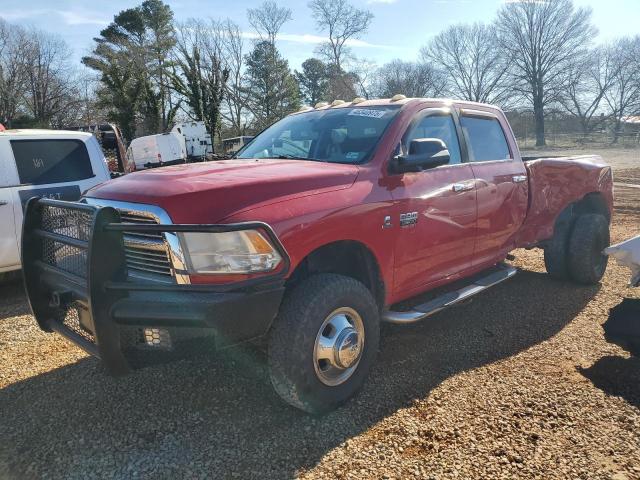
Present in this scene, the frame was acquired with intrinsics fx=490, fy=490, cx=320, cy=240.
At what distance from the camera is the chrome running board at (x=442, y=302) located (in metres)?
3.29

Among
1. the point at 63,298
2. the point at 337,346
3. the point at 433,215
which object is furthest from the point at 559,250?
the point at 63,298

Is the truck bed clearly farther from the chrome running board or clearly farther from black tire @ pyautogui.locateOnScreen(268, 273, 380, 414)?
black tire @ pyautogui.locateOnScreen(268, 273, 380, 414)

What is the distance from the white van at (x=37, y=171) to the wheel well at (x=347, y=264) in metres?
3.82

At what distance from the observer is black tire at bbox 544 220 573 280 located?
5.23m

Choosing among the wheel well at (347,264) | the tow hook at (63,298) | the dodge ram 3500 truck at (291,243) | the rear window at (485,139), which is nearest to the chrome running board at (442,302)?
the dodge ram 3500 truck at (291,243)

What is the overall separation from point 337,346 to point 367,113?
182cm

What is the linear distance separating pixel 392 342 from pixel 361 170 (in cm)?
156

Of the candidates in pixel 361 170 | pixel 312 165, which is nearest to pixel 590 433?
pixel 361 170

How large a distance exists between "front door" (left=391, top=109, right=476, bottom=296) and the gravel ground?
2.20 feet

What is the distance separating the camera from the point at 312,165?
3.20m

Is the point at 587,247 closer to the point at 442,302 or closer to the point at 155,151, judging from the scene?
the point at 442,302

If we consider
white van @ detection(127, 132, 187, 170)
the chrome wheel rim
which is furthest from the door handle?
white van @ detection(127, 132, 187, 170)

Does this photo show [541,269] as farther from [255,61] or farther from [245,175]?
[255,61]

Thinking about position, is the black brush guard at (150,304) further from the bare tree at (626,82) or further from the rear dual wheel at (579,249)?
the bare tree at (626,82)
